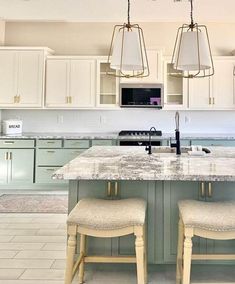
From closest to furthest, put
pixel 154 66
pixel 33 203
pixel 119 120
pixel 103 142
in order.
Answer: pixel 33 203
pixel 103 142
pixel 154 66
pixel 119 120

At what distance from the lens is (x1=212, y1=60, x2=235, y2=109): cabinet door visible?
16.7 feet

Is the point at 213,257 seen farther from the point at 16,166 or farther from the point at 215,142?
the point at 16,166

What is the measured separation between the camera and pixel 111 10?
4.72 metres

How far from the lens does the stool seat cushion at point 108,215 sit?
179 centimetres

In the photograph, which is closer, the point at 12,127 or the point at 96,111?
the point at 12,127

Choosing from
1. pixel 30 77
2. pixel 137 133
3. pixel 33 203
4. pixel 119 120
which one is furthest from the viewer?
pixel 119 120

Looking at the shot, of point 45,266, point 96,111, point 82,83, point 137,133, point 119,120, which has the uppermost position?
point 82,83

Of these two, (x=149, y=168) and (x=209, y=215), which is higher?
(x=149, y=168)

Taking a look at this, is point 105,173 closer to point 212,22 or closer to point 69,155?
point 69,155

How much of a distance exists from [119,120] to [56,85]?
1.29 metres

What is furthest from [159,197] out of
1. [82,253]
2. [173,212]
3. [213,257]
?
[82,253]

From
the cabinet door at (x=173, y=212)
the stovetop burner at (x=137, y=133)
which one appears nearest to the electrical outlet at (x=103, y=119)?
the stovetop burner at (x=137, y=133)

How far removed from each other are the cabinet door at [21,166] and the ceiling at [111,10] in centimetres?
223

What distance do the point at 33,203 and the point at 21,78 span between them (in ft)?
7.09
